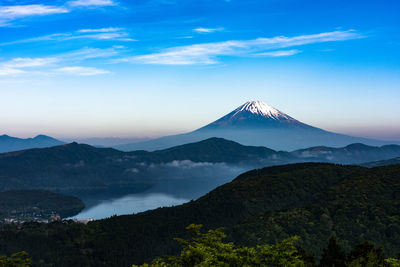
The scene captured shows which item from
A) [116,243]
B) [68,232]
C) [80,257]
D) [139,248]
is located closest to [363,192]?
[139,248]

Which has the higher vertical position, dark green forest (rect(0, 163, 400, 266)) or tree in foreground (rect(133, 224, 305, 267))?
tree in foreground (rect(133, 224, 305, 267))

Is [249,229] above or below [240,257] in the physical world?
below

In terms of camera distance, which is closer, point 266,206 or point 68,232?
point 68,232

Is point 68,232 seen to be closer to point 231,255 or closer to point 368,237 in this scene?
point 368,237

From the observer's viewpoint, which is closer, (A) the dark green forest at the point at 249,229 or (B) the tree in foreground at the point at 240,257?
(B) the tree in foreground at the point at 240,257

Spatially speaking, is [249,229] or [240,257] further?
[249,229]

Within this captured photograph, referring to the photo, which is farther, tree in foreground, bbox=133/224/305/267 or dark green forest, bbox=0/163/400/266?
dark green forest, bbox=0/163/400/266

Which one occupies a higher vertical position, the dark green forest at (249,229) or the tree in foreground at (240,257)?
the tree in foreground at (240,257)

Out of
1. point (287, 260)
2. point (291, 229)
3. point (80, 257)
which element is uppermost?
point (287, 260)
